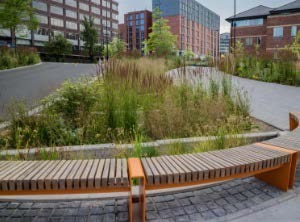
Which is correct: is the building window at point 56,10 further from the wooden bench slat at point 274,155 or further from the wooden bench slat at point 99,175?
the wooden bench slat at point 274,155

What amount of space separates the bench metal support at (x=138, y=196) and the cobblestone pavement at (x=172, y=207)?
0.12 meters

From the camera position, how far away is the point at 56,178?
92.1 inches

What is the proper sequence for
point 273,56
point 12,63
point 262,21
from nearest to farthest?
point 273,56 < point 12,63 < point 262,21

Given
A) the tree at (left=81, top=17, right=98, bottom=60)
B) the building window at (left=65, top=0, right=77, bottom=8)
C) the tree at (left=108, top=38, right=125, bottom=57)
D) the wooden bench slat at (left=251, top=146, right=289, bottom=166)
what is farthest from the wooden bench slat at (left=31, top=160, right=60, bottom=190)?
the building window at (left=65, top=0, right=77, bottom=8)

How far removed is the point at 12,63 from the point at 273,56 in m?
18.4

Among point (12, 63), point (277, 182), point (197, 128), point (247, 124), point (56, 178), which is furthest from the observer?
point (12, 63)

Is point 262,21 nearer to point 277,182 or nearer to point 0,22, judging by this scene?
point 0,22

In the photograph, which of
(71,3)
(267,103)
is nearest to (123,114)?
(267,103)

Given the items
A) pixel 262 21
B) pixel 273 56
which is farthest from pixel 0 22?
pixel 262 21

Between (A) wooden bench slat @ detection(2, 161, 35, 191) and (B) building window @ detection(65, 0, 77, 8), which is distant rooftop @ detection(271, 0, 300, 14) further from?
(B) building window @ detection(65, 0, 77, 8)

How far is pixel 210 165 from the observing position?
269 centimetres

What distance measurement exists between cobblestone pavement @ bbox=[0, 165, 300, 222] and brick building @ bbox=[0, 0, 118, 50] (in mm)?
50845

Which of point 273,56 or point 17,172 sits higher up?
point 273,56

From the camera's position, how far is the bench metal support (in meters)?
2.40
